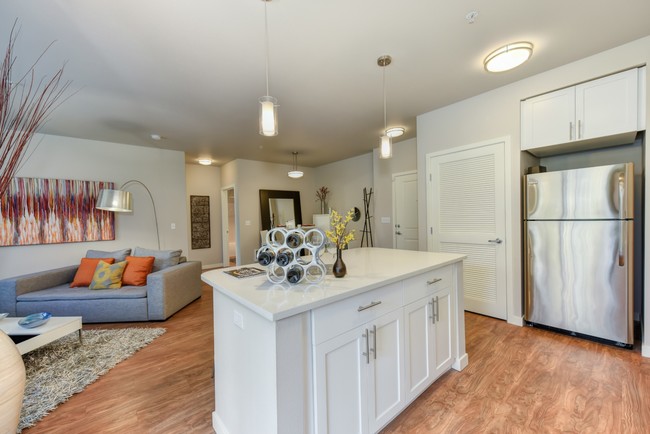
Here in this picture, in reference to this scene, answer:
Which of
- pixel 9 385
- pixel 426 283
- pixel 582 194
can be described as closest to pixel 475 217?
pixel 582 194

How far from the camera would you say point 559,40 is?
2.23 meters

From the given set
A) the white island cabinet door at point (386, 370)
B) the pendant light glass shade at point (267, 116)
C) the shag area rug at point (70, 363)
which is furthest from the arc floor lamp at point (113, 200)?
the white island cabinet door at point (386, 370)

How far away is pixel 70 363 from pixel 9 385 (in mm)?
2249

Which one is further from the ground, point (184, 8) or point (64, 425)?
point (184, 8)

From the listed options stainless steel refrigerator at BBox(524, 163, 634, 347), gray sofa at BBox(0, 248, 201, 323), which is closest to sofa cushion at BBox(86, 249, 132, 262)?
gray sofa at BBox(0, 248, 201, 323)

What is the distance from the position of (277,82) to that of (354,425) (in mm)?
2822

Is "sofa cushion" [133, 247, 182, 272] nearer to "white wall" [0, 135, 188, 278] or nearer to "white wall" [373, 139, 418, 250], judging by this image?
"white wall" [0, 135, 188, 278]

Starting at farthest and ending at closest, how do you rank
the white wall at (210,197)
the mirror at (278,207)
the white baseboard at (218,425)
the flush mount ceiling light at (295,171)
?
1. the white wall at (210,197)
2. the mirror at (278,207)
3. the flush mount ceiling light at (295,171)
4. the white baseboard at (218,425)

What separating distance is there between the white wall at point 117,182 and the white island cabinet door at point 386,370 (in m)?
4.90

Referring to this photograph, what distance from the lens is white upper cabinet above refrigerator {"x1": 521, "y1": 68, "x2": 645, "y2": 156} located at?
2322mm

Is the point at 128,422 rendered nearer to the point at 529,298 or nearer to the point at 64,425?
the point at 64,425

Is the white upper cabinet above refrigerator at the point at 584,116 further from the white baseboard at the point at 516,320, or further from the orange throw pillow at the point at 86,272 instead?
the orange throw pillow at the point at 86,272

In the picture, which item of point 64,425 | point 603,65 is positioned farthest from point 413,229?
point 64,425

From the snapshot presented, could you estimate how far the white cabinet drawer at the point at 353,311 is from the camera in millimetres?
1245
